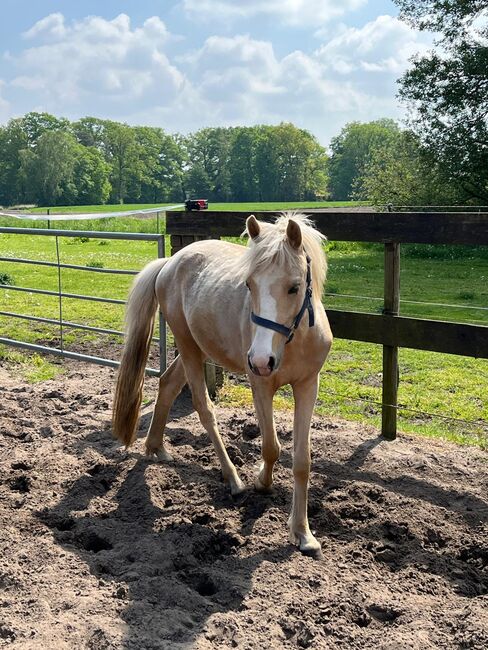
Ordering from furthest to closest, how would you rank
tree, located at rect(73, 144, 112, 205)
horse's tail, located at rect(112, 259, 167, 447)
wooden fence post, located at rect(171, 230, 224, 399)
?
tree, located at rect(73, 144, 112, 205) → wooden fence post, located at rect(171, 230, 224, 399) → horse's tail, located at rect(112, 259, 167, 447)

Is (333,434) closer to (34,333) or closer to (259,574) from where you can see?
(259,574)

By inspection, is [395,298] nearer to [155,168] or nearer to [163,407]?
[163,407]

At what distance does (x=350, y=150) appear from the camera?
3285 inches

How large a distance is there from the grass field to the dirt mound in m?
0.69

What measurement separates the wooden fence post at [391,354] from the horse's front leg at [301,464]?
1354mm

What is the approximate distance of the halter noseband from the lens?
122 inches

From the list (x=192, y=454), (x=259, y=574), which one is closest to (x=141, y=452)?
(x=192, y=454)

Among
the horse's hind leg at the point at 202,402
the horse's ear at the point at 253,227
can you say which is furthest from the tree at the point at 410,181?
the horse's ear at the point at 253,227

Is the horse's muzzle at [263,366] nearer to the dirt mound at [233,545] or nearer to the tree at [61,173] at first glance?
the dirt mound at [233,545]

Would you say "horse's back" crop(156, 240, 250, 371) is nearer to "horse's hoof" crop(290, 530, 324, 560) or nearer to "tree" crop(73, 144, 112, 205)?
"horse's hoof" crop(290, 530, 324, 560)

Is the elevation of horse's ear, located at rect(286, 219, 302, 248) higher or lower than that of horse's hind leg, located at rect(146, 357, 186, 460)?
higher

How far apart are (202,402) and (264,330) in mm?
1511

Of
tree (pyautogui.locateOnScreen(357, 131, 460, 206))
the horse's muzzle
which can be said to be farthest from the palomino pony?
tree (pyautogui.locateOnScreen(357, 131, 460, 206))

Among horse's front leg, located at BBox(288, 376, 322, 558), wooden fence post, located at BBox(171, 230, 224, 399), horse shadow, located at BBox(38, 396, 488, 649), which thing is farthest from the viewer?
wooden fence post, located at BBox(171, 230, 224, 399)
